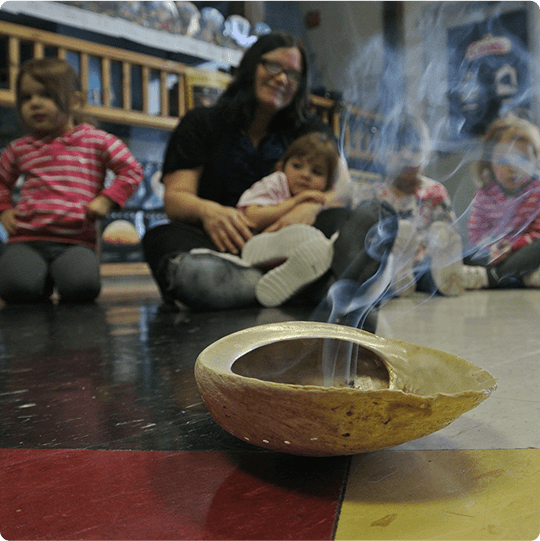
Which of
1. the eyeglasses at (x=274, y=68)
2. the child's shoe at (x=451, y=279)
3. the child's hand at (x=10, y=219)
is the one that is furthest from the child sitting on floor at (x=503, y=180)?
the child's hand at (x=10, y=219)

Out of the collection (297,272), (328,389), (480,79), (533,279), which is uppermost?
(480,79)

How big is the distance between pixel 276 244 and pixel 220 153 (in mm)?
400

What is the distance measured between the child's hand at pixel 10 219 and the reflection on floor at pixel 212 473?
126 centimetres

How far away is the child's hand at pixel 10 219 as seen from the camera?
179cm

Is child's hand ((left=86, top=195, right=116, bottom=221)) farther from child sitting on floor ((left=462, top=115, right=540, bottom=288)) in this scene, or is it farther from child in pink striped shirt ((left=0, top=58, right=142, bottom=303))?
child sitting on floor ((left=462, top=115, right=540, bottom=288))

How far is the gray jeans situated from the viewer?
166cm

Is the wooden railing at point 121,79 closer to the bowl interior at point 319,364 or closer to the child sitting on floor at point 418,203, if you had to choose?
the child sitting on floor at point 418,203

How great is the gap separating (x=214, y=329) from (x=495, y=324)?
0.56m

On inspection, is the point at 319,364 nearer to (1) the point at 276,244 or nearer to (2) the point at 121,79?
(1) the point at 276,244

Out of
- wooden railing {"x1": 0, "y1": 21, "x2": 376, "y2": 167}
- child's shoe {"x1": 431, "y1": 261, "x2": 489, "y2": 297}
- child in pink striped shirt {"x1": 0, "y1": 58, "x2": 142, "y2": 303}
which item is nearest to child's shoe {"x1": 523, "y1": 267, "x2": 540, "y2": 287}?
child's shoe {"x1": 431, "y1": 261, "x2": 489, "y2": 297}

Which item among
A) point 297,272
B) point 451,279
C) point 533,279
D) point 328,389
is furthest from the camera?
point 533,279

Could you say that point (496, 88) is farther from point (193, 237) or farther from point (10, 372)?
point (193, 237)

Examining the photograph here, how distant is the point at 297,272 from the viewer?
1297 mm

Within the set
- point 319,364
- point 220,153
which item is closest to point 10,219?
point 220,153
